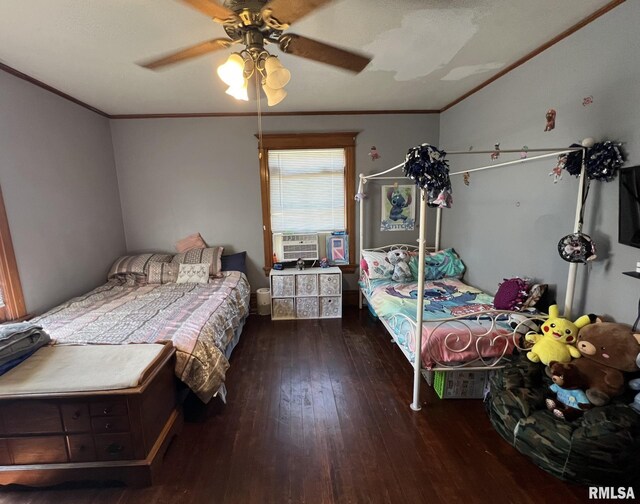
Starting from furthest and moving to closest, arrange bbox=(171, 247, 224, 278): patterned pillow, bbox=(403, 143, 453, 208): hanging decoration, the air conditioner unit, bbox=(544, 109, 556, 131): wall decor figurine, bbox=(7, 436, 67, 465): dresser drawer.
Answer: the air conditioner unit → bbox=(171, 247, 224, 278): patterned pillow → bbox=(544, 109, 556, 131): wall decor figurine → bbox=(403, 143, 453, 208): hanging decoration → bbox=(7, 436, 67, 465): dresser drawer

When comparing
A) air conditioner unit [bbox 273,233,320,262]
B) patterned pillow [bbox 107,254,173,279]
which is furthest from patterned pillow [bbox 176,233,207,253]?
air conditioner unit [bbox 273,233,320,262]

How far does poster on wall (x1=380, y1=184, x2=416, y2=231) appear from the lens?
3.84 m

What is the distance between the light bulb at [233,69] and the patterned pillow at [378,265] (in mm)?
2408

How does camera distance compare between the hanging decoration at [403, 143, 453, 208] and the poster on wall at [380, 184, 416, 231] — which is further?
the poster on wall at [380, 184, 416, 231]

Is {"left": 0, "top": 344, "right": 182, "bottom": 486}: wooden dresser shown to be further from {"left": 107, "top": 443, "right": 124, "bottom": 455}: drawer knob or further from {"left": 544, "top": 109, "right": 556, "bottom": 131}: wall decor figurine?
{"left": 544, "top": 109, "right": 556, "bottom": 131}: wall decor figurine

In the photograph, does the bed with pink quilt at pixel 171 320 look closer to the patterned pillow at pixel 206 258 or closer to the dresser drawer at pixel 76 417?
the patterned pillow at pixel 206 258

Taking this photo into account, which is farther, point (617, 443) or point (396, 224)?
point (396, 224)

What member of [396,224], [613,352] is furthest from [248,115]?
[613,352]

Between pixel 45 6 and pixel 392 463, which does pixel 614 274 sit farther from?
pixel 45 6

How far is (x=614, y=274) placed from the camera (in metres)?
1.78

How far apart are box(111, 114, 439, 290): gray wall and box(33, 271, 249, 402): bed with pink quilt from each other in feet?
2.37

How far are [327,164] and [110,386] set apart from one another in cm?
309

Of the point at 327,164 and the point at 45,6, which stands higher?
the point at 45,6

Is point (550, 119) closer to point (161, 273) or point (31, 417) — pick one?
point (31, 417)
